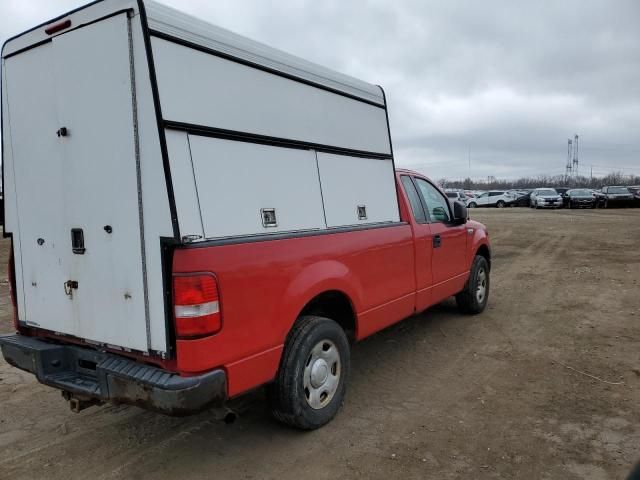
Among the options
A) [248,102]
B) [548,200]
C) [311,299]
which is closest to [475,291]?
[311,299]

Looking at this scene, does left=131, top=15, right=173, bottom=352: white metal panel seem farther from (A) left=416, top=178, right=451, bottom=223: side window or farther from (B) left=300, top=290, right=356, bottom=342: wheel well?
(A) left=416, top=178, right=451, bottom=223: side window

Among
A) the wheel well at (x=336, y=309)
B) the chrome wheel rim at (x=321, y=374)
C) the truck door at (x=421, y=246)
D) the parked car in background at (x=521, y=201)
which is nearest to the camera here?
the chrome wheel rim at (x=321, y=374)

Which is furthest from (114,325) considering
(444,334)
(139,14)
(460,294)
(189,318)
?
(460,294)

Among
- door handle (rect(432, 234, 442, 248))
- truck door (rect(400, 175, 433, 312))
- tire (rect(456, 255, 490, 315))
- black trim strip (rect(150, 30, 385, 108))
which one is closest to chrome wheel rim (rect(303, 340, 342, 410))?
truck door (rect(400, 175, 433, 312))

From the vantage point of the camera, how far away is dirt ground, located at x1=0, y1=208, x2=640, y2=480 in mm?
3219

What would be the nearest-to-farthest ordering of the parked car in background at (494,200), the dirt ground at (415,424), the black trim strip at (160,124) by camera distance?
1. the black trim strip at (160,124)
2. the dirt ground at (415,424)
3. the parked car in background at (494,200)

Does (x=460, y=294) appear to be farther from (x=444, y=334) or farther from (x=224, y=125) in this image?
(x=224, y=125)

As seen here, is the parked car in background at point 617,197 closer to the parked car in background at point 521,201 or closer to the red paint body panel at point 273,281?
the parked car in background at point 521,201

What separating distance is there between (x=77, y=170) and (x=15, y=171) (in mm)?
792

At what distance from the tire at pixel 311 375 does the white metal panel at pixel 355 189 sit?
0.82 m

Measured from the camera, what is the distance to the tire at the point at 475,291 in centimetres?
657

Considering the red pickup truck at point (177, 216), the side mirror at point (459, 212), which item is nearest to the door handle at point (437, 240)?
the side mirror at point (459, 212)

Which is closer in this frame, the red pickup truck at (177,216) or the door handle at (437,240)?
the red pickup truck at (177,216)

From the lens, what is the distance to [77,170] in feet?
10.6
